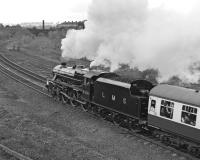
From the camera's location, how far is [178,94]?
54.0 feet

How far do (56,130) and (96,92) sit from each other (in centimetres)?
391

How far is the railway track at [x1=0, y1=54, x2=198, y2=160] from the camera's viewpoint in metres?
16.0

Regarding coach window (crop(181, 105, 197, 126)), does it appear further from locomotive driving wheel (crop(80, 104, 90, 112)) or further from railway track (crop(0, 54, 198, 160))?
locomotive driving wheel (crop(80, 104, 90, 112))

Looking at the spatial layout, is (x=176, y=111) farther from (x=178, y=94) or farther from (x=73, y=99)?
(x=73, y=99)

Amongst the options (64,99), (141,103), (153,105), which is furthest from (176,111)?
(64,99)

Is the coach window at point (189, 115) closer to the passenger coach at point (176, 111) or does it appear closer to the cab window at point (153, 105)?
the passenger coach at point (176, 111)

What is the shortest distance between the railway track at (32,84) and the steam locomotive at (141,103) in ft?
1.34

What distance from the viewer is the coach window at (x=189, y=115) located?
1546 cm

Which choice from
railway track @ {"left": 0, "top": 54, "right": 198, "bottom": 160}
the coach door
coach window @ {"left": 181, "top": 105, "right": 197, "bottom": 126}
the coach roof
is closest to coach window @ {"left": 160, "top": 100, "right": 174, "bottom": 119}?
the coach roof

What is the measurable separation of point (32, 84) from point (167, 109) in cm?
1911

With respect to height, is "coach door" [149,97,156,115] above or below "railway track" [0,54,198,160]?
above

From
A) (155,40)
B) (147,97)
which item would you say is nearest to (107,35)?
(155,40)

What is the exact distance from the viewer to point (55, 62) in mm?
51625

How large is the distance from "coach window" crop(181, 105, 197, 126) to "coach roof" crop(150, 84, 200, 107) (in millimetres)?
257
